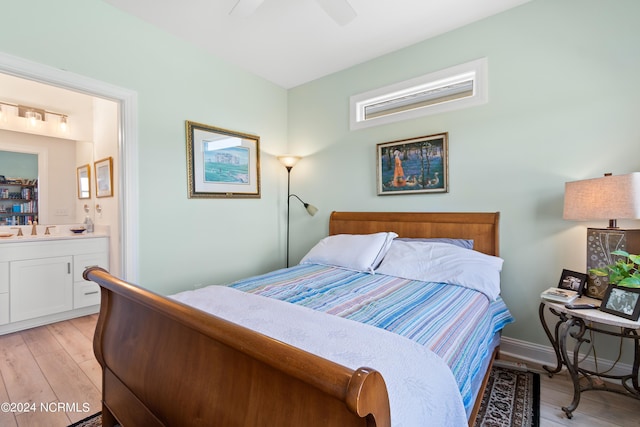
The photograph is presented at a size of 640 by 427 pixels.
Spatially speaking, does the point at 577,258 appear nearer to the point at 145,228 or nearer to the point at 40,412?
the point at 145,228

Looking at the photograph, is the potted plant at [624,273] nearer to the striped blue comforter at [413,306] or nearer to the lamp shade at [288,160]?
the striped blue comforter at [413,306]

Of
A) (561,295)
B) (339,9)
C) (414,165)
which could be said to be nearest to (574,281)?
(561,295)

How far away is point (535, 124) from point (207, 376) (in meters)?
2.62

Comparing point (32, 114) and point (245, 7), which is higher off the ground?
point (245, 7)

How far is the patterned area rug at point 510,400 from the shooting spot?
62.6 inches

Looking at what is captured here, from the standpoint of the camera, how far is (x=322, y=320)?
1.30 meters

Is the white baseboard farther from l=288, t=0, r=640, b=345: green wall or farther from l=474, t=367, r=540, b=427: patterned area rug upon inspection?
l=474, t=367, r=540, b=427: patterned area rug

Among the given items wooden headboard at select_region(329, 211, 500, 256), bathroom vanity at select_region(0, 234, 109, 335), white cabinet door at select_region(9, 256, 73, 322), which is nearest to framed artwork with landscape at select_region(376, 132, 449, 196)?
wooden headboard at select_region(329, 211, 500, 256)

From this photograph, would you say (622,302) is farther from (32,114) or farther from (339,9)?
(32,114)

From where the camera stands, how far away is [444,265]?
2.10m

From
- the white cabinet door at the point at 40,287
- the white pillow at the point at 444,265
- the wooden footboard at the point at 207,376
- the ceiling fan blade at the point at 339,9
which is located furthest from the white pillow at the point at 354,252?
the white cabinet door at the point at 40,287

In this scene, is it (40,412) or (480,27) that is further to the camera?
(480,27)

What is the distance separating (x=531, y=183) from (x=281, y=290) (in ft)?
6.57

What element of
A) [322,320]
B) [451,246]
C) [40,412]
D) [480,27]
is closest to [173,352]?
[322,320]
